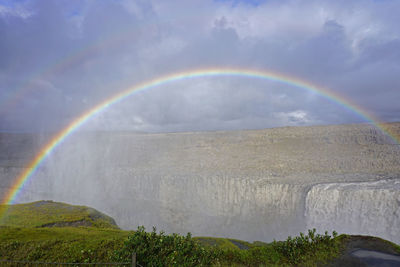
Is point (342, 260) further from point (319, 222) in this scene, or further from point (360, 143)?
point (360, 143)

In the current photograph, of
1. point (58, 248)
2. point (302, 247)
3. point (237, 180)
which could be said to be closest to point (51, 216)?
point (58, 248)

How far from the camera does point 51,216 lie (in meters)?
28.5

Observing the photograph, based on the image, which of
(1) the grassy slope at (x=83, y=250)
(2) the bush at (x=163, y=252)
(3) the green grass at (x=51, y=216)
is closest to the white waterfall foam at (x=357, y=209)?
(1) the grassy slope at (x=83, y=250)

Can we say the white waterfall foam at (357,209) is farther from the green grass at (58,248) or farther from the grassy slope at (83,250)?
the green grass at (58,248)

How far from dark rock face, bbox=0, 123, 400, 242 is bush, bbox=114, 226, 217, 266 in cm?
2484

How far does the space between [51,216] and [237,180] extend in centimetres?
3413

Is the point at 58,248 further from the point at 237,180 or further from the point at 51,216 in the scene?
the point at 237,180

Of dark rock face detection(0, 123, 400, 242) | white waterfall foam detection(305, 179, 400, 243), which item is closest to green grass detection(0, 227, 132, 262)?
white waterfall foam detection(305, 179, 400, 243)

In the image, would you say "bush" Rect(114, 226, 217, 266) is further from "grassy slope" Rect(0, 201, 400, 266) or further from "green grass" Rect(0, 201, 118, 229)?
"green grass" Rect(0, 201, 118, 229)

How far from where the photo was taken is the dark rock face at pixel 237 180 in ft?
115

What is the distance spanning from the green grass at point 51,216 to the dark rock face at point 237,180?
2051 cm

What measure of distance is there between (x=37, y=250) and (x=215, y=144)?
240ft

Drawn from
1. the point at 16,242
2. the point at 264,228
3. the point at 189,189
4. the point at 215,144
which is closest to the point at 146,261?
the point at 16,242

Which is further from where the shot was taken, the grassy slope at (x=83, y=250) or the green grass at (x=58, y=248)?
the green grass at (x=58, y=248)
